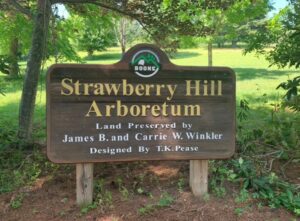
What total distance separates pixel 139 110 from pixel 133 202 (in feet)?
2.70

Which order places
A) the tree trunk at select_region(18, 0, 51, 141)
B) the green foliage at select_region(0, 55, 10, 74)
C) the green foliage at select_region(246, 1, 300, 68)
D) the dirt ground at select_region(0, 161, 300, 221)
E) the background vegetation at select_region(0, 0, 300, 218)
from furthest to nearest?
1. the green foliage at select_region(246, 1, 300, 68)
2. the tree trunk at select_region(18, 0, 51, 141)
3. the green foliage at select_region(0, 55, 10, 74)
4. the background vegetation at select_region(0, 0, 300, 218)
5. the dirt ground at select_region(0, 161, 300, 221)

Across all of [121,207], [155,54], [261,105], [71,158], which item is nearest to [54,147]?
[71,158]

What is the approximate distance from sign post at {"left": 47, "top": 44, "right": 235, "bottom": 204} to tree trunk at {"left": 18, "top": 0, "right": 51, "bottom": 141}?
65.2 inches

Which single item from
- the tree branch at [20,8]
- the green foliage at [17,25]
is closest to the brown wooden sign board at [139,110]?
the tree branch at [20,8]

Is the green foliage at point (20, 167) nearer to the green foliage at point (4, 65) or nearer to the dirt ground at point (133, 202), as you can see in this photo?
the dirt ground at point (133, 202)

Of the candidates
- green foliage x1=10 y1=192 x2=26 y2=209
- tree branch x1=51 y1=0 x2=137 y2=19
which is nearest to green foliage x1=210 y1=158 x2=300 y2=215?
green foliage x1=10 y1=192 x2=26 y2=209

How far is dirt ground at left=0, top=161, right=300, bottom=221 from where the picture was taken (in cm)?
411

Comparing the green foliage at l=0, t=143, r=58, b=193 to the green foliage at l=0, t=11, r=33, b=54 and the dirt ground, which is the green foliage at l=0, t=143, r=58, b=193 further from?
the green foliage at l=0, t=11, r=33, b=54

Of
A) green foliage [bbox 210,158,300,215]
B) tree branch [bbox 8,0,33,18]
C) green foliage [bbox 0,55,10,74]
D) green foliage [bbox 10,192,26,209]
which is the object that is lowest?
green foliage [bbox 10,192,26,209]

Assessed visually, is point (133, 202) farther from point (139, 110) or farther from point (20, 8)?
point (20, 8)

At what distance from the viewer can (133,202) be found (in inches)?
169

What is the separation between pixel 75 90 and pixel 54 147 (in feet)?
1.72

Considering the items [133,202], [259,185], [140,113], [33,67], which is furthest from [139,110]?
[33,67]

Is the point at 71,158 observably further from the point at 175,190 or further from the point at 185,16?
the point at 185,16
